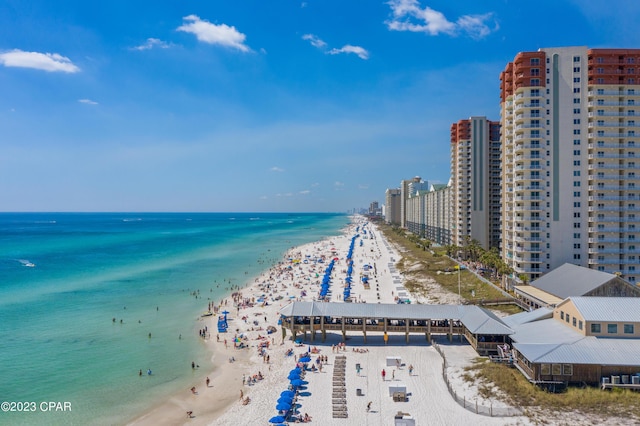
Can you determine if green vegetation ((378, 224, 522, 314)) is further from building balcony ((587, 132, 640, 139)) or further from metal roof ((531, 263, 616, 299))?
building balcony ((587, 132, 640, 139))

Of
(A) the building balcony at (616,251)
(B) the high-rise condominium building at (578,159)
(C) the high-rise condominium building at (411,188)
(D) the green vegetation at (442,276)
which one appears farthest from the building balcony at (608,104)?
(C) the high-rise condominium building at (411,188)

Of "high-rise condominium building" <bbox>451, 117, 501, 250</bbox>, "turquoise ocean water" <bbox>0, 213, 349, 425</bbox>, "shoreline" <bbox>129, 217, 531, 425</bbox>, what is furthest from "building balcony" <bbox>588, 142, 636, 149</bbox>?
"turquoise ocean water" <bbox>0, 213, 349, 425</bbox>

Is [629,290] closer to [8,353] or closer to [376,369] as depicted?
[376,369]

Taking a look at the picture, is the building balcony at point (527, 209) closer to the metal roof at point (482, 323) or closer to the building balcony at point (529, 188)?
the building balcony at point (529, 188)

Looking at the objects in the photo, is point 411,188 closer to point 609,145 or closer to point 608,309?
point 609,145

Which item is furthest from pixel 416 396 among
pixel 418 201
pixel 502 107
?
pixel 418 201

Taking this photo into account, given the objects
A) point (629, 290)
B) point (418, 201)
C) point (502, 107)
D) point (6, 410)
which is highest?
point (502, 107)

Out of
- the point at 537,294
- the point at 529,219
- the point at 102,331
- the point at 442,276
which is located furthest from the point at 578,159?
the point at 102,331
